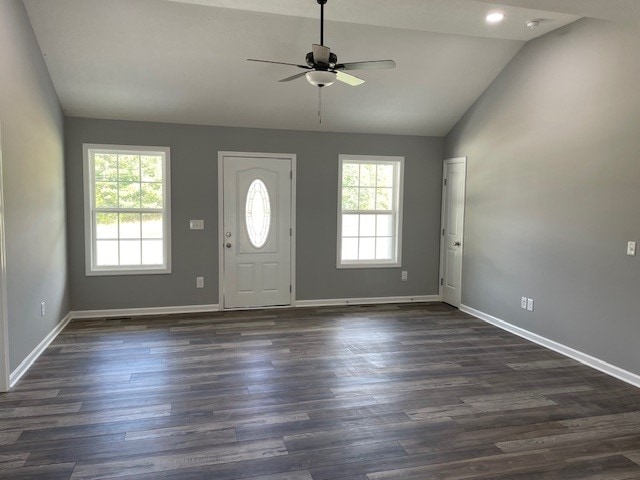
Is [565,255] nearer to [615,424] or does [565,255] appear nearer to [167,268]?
[615,424]

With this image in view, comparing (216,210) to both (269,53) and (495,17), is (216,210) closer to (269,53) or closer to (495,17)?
(269,53)

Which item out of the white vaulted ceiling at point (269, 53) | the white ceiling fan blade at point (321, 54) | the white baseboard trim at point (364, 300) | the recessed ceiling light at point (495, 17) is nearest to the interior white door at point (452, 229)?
the white baseboard trim at point (364, 300)

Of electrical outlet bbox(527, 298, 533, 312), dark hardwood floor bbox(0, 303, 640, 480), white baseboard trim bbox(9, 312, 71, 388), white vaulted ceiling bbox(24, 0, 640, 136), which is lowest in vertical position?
dark hardwood floor bbox(0, 303, 640, 480)

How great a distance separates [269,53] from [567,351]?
4.12 metres

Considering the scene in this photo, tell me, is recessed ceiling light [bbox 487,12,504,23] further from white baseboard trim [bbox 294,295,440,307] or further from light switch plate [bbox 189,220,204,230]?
light switch plate [bbox 189,220,204,230]

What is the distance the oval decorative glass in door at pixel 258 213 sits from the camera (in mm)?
5906

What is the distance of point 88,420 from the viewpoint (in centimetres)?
292

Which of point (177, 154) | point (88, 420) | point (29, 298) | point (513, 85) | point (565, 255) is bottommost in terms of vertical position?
point (88, 420)

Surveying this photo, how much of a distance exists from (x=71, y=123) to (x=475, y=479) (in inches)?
212

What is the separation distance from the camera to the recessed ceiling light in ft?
13.2

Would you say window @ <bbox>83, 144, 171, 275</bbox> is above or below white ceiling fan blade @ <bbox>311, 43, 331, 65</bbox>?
below

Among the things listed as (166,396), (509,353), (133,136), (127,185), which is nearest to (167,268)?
(127,185)

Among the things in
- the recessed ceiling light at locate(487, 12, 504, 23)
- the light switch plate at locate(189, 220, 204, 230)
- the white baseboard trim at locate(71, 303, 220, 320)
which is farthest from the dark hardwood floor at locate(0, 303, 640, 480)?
the recessed ceiling light at locate(487, 12, 504, 23)

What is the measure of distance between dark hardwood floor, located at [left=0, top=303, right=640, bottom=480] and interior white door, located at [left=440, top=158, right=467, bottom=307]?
1.41m
